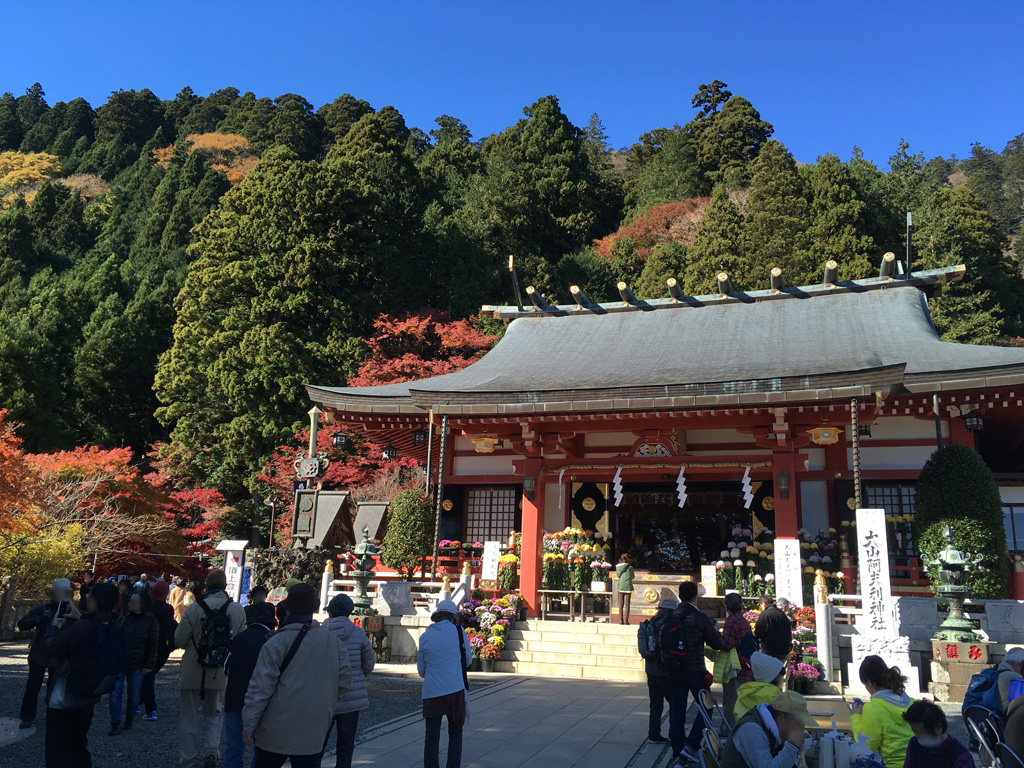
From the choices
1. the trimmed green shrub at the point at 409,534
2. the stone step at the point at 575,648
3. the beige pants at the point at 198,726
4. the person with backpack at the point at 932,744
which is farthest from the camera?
the trimmed green shrub at the point at 409,534

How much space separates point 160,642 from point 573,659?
6.45 meters

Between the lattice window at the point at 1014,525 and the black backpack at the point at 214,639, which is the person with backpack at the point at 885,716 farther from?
the lattice window at the point at 1014,525

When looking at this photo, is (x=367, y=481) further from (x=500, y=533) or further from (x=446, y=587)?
(x=446, y=587)

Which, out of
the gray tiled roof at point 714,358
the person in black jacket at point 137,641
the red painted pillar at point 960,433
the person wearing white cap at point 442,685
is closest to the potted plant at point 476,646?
the gray tiled roof at point 714,358

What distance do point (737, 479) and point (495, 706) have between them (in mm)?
8578

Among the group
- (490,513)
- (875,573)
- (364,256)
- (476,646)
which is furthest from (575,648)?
(364,256)

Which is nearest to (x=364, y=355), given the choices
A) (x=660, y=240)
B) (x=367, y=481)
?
(x=367, y=481)

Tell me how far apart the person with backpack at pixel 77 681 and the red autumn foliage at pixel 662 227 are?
37.6 metres

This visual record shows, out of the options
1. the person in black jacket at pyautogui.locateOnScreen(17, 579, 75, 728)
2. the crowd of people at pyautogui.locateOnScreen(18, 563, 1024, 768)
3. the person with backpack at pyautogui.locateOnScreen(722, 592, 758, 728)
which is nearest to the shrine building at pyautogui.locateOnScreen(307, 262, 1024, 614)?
the person with backpack at pyautogui.locateOnScreen(722, 592, 758, 728)

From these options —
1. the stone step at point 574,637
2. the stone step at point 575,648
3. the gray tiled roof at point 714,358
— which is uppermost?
the gray tiled roof at point 714,358

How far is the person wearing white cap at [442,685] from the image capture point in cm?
555

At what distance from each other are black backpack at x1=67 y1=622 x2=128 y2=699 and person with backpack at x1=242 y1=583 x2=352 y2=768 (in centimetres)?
193

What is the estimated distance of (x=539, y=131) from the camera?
46375 millimetres

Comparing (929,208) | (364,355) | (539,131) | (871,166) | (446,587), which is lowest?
(446,587)
